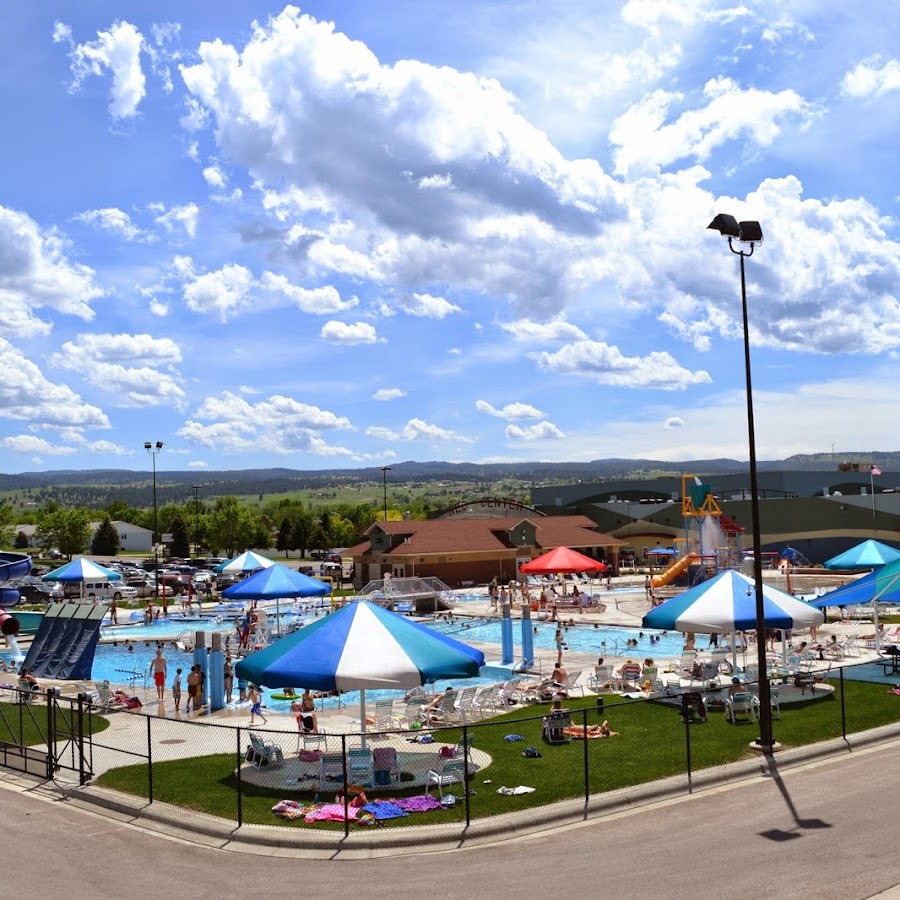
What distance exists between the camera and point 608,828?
45.3 feet

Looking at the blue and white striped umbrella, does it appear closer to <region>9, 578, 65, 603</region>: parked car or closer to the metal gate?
the metal gate

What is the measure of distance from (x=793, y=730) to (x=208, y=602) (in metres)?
44.0

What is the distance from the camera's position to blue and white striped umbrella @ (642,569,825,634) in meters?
22.5

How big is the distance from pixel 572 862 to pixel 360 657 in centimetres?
539

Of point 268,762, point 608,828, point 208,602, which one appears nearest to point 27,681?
point 268,762

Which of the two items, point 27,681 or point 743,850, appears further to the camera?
point 27,681

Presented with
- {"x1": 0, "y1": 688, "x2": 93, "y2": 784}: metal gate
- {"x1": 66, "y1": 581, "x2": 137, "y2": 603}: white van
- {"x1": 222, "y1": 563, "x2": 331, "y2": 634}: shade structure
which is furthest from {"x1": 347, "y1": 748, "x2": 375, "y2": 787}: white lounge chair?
{"x1": 66, "y1": 581, "x2": 137, "y2": 603}: white van

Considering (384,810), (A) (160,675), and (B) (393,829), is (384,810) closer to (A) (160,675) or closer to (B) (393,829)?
(B) (393,829)

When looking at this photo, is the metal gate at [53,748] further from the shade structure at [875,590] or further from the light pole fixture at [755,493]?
the shade structure at [875,590]

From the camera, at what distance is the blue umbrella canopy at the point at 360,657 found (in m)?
16.1

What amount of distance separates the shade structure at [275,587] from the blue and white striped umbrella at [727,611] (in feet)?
43.6

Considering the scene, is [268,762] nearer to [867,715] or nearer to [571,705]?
[571,705]

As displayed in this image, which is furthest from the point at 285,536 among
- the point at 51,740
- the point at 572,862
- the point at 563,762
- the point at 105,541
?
the point at 572,862

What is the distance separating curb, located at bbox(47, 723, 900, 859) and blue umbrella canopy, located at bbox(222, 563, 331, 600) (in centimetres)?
1561
